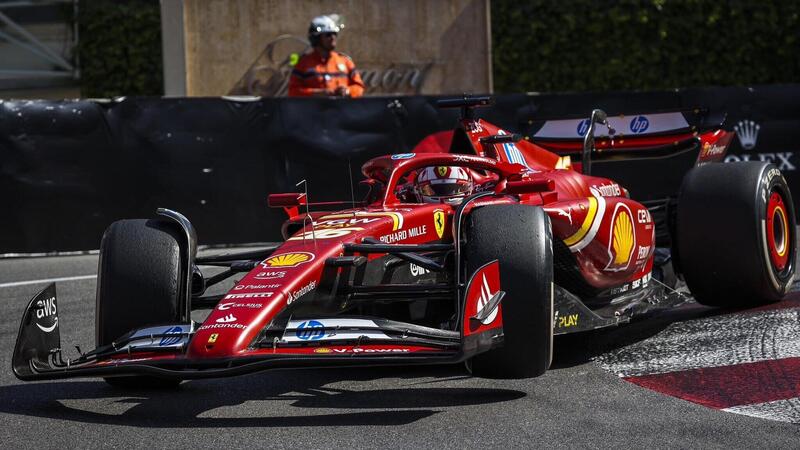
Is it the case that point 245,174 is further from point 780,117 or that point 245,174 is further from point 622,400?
point 622,400

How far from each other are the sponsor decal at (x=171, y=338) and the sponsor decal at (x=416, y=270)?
1.40m

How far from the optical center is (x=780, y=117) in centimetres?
1211

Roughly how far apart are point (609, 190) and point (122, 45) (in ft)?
39.0

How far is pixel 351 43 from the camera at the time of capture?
1772 cm

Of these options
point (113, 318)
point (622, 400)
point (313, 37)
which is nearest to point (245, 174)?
point (313, 37)

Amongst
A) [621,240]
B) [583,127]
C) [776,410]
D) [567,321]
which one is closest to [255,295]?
[567,321]

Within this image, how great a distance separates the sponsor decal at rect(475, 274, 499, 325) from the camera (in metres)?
4.95

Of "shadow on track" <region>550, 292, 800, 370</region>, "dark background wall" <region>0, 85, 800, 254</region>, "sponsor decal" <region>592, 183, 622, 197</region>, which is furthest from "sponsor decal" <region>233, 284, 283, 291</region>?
"dark background wall" <region>0, 85, 800, 254</region>

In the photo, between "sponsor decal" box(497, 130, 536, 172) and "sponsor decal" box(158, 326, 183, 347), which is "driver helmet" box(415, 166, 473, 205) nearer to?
"sponsor decal" box(497, 130, 536, 172)

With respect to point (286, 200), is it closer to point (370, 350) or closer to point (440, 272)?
point (440, 272)

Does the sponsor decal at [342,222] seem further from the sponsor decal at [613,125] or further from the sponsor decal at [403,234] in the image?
the sponsor decal at [613,125]

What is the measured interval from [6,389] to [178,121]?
5.90m

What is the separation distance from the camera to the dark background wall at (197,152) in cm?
1120

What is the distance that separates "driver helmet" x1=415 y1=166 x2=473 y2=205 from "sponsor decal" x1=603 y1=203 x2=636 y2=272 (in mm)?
825
